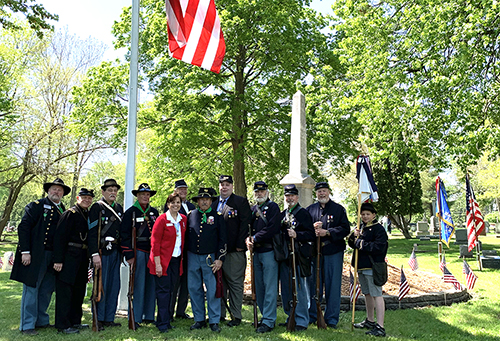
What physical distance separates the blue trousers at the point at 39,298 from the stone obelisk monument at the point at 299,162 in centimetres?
453

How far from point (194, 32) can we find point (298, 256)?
465 centimetres

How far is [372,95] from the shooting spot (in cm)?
1180

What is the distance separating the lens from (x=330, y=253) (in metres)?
6.34

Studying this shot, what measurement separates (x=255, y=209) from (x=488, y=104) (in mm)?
7261

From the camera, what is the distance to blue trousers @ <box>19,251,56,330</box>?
5.91m

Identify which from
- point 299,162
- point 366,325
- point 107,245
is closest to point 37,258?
point 107,245

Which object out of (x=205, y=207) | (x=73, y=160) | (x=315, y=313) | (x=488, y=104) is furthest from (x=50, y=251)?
(x=73, y=160)

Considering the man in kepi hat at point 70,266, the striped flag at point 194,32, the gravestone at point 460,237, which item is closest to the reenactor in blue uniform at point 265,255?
the man in kepi hat at point 70,266

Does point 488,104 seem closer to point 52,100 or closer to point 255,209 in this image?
point 255,209

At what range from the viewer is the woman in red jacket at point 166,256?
19.9 feet

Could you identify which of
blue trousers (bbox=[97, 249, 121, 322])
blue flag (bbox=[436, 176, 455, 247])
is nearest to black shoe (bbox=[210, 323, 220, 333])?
blue trousers (bbox=[97, 249, 121, 322])

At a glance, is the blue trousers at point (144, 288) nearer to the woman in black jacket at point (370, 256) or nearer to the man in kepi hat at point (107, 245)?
the man in kepi hat at point (107, 245)

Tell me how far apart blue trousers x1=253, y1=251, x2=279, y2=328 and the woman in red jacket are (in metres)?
1.20

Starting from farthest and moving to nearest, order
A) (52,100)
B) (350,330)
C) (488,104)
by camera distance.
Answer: (52,100)
(488,104)
(350,330)
